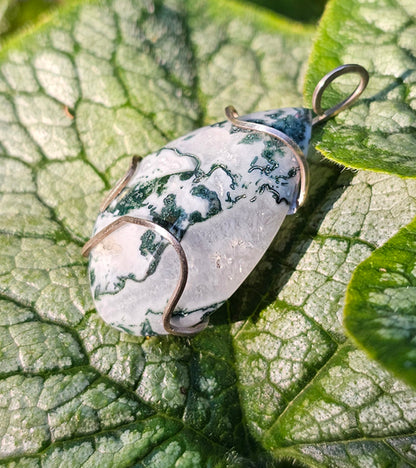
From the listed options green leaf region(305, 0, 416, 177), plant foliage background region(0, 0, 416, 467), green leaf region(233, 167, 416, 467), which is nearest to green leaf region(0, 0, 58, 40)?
plant foliage background region(0, 0, 416, 467)

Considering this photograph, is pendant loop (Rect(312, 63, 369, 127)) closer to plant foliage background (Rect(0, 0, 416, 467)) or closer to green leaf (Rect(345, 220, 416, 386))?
plant foliage background (Rect(0, 0, 416, 467))

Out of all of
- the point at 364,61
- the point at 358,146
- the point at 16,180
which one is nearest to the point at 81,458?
the point at 16,180

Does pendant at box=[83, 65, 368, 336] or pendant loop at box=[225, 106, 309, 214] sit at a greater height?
pendant loop at box=[225, 106, 309, 214]

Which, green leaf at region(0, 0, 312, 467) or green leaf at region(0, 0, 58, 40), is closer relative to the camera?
green leaf at region(0, 0, 312, 467)

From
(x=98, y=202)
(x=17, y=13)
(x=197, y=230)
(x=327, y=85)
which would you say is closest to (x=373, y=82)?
(x=327, y=85)

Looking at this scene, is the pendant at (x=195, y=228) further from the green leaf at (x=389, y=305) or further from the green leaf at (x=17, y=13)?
the green leaf at (x=17, y=13)

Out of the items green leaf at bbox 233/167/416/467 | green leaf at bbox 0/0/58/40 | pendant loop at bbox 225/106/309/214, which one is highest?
green leaf at bbox 0/0/58/40

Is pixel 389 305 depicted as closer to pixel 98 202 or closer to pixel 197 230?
pixel 197 230

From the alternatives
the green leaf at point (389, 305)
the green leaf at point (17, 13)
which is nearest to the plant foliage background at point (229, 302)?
the green leaf at point (389, 305)

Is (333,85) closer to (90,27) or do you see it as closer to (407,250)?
(407,250)
